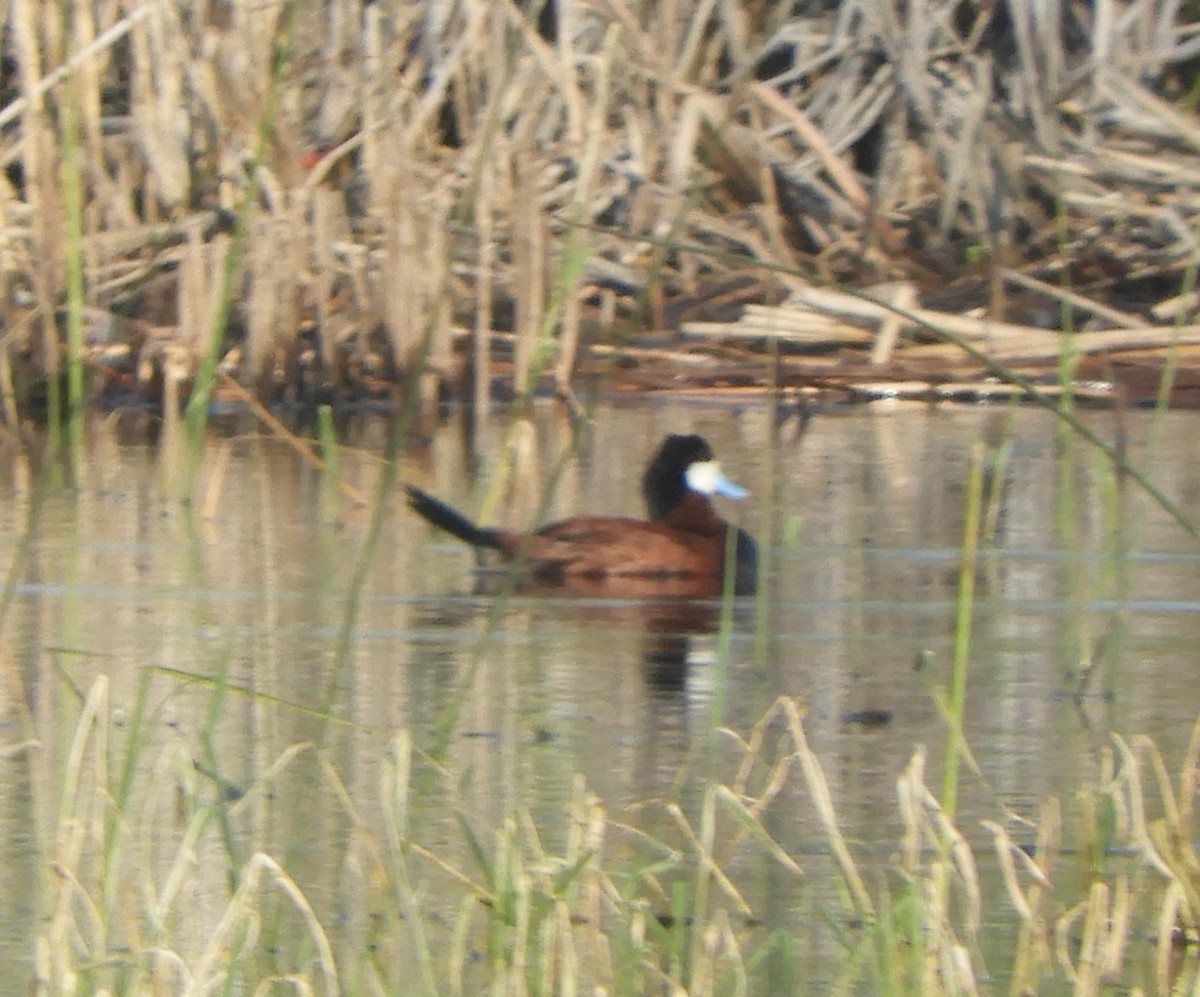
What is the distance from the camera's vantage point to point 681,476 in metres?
7.30

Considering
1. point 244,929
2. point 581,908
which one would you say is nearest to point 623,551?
point 581,908

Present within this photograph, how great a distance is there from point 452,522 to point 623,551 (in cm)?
42

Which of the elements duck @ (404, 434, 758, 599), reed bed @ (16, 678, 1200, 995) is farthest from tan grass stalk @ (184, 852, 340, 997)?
duck @ (404, 434, 758, 599)

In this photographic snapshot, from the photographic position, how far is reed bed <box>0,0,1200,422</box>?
10008 millimetres

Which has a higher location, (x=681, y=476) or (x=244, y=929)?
(x=681, y=476)

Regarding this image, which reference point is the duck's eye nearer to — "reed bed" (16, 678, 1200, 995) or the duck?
the duck

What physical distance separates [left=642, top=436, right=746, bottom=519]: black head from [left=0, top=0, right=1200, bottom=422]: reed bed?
193 cm

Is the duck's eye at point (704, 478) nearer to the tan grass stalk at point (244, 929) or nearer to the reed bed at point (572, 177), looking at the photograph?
the reed bed at point (572, 177)

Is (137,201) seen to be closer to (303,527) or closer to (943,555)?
(303,527)

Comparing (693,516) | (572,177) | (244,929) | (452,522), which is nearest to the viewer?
(244,929)

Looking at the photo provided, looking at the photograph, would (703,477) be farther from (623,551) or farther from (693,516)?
(623,551)

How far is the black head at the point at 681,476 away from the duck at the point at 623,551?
14 millimetres

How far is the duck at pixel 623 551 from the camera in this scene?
6.64 meters

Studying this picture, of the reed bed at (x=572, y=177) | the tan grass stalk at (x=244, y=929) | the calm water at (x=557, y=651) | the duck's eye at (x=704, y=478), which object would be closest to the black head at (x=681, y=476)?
the duck's eye at (x=704, y=478)
